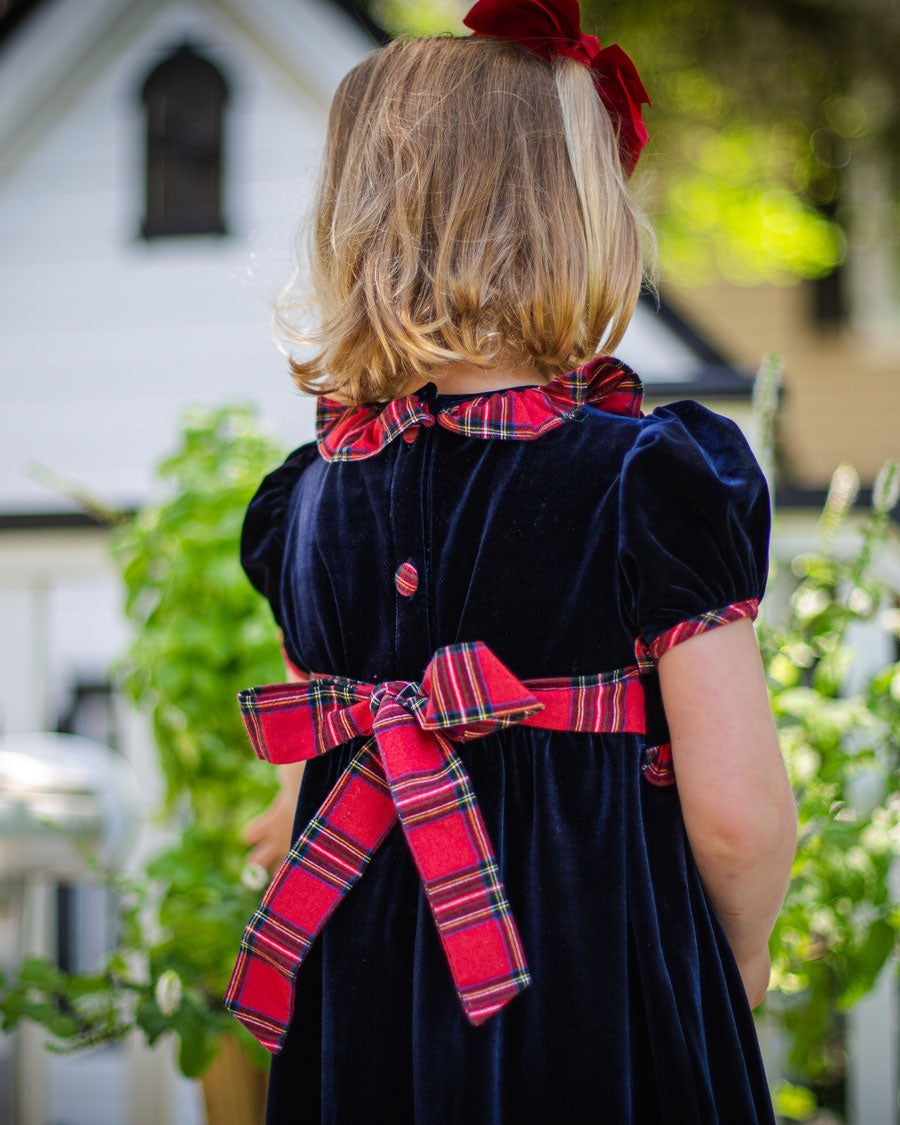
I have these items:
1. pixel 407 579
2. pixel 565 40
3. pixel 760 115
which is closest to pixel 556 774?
pixel 407 579

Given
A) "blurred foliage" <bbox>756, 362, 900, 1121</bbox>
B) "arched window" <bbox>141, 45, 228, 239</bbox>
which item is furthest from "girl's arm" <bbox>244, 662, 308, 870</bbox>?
"arched window" <bbox>141, 45, 228, 239</bbox>

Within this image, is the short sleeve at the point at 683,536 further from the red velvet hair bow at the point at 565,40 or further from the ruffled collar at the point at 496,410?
the red velvet hair bow at the point at 565,40

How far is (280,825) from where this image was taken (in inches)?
60.7

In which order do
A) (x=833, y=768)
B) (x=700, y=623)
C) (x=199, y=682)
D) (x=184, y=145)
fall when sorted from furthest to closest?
(x=184, y=145) < (x=199, y=682) < (x=833, y=768) < (x=700, y=623)

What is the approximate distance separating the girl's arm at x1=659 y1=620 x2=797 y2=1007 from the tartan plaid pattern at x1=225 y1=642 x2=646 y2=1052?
6cm

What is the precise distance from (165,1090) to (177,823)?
0.52 m

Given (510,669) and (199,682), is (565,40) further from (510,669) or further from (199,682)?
(199,682)

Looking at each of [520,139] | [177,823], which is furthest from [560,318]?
[177,823]

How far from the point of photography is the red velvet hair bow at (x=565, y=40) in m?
1.16

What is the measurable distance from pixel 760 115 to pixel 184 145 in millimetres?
5550

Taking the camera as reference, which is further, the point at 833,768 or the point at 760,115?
the point at 760,115

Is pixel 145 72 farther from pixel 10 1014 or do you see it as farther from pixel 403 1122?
pixel 403 1122

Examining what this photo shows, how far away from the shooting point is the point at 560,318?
43.9 inches

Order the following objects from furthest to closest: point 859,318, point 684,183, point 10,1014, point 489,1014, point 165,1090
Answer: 1. point 684,183
2. point 859,318
3. point 165,1090
4. point 10,1014
5. point 489,1014
